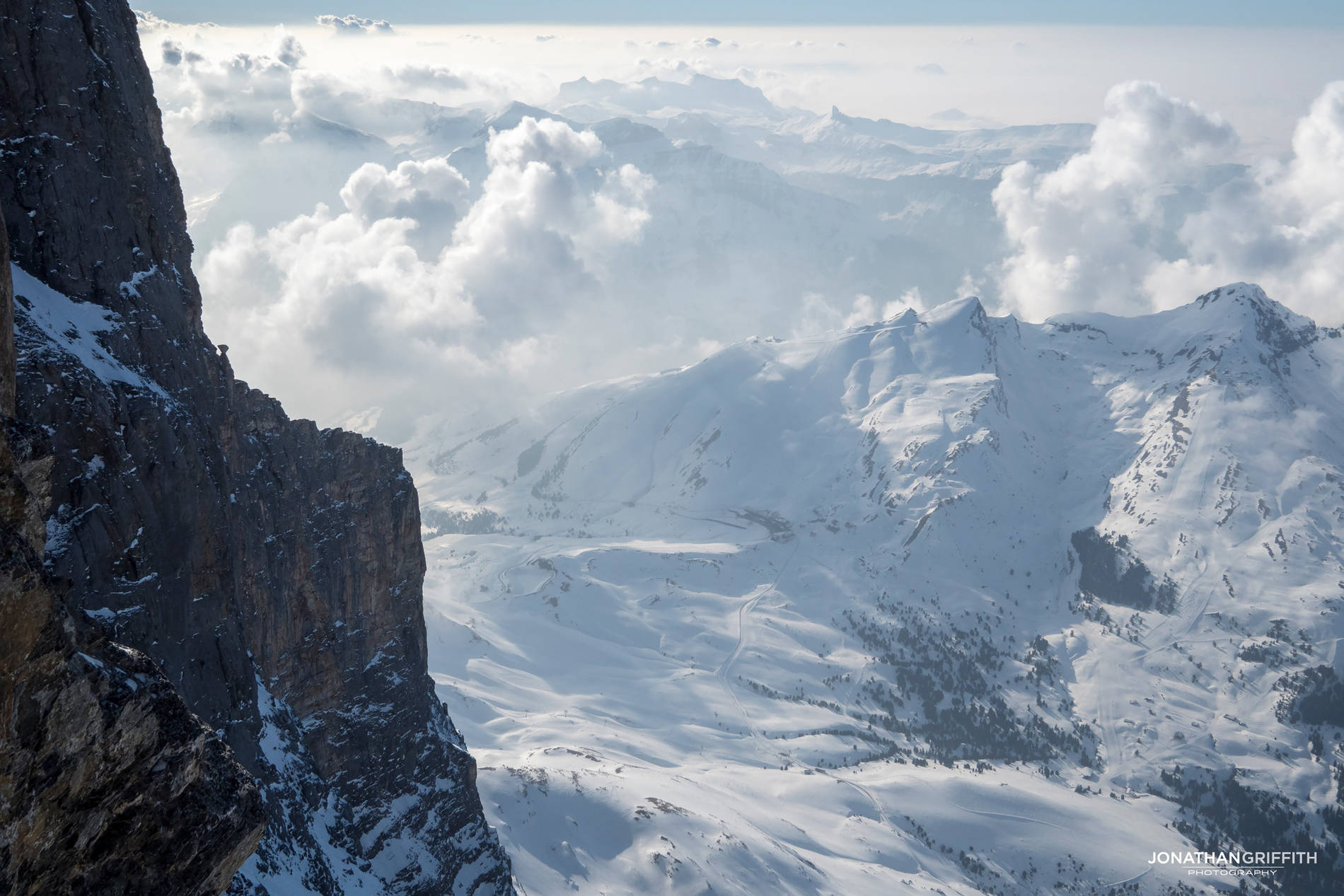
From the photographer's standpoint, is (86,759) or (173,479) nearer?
(86,759)

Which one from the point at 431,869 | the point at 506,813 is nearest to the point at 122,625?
the point at 431,869

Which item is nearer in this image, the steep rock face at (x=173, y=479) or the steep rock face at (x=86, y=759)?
the steep rock face at (x=86, y=759)

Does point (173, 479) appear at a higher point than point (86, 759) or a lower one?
lower

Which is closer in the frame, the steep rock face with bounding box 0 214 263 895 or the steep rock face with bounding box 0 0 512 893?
the steep rock face with bounding box 0 214 263 895
